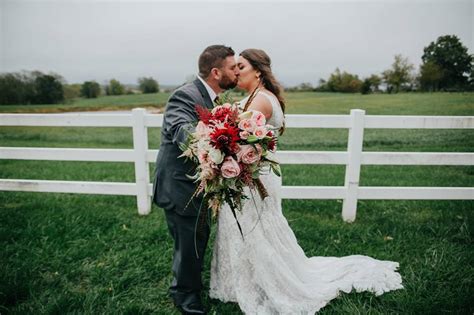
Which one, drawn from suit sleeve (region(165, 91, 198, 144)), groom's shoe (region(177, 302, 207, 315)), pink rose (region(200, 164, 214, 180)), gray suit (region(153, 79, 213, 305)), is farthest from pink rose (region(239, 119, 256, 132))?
groom's shoe (region(177, 302, 207, 315))

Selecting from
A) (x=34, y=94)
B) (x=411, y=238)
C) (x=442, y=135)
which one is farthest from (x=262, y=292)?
(x=34, y=94)

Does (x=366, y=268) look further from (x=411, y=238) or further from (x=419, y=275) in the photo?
(x=411, y=238)

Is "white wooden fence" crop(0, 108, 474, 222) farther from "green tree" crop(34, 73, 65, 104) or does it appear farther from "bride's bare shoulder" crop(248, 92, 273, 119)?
"green tree" crop(34, 73, 65, 104)

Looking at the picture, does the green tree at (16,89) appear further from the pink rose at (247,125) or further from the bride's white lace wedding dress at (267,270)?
the pink rose at (247,125)

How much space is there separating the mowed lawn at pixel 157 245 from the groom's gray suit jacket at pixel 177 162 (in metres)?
1.04

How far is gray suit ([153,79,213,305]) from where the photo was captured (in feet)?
9.53

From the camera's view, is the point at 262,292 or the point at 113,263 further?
the point at 113,263

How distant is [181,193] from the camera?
2.97 meters

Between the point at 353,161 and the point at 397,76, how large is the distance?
9.25m

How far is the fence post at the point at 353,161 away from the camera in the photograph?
4.68m

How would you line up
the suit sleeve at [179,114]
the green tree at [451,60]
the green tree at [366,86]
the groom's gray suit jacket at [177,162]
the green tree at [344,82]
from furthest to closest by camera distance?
the green tree at [344,82] < the green tree at [366,86] < the green tree at [451,60] < the groom's gray suit jacket at [177,162] < the suit sleeve at [179,114]

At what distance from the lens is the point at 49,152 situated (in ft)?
16.8

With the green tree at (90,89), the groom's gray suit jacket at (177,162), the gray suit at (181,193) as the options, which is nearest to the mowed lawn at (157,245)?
the gray suit at (181,193)

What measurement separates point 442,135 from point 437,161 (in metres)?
6.29
